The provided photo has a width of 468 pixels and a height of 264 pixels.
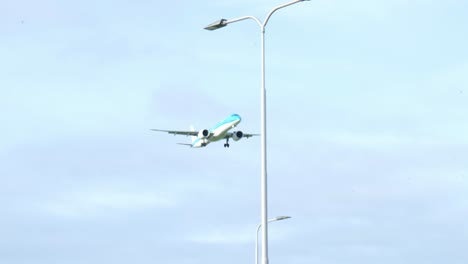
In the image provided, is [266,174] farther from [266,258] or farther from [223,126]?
[223,126]

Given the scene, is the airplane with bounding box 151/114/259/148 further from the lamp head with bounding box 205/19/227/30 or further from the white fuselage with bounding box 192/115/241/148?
the lamp head with bounding box 205/19/227/30

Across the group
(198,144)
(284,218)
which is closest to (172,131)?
(198,144)

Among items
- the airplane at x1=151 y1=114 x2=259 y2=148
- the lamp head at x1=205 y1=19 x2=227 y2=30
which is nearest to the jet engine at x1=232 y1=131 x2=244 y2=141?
the airplane at x1=151 y1=114 x2=259 y2=148

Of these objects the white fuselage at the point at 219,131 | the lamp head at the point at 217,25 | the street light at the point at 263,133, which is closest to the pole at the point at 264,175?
the street light at the point at 263,133

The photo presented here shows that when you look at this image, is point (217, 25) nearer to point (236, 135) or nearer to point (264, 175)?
point (264, 175)

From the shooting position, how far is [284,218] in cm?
6359

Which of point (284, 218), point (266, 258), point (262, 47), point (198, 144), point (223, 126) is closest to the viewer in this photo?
point (266, 258)

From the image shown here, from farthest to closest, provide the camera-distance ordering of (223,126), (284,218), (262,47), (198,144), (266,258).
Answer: (198,144) → (223,126) → (284,218) → (262,47) → (266,258)

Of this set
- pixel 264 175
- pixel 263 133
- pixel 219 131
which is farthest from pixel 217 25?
pixel 219 131

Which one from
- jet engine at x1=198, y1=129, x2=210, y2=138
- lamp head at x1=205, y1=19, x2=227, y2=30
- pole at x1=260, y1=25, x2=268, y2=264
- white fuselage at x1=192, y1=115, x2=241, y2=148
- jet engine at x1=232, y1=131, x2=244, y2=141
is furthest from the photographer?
jet engine at x1=198, y1=129, x2=210, y2=138

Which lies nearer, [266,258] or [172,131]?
[266,258]

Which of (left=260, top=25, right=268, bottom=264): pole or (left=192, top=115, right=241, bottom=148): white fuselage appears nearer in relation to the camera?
(left=260, top=25, right=268, bottom=264): pole

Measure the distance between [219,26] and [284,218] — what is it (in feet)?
89.0

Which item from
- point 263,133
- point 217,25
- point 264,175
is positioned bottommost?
point 264,175
